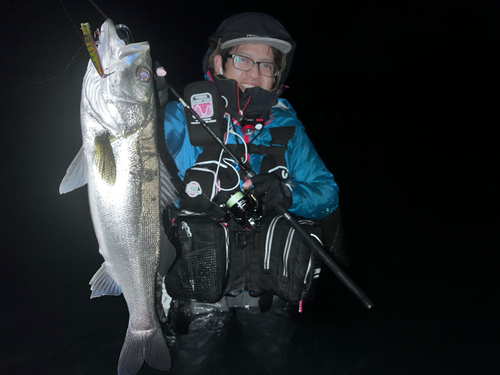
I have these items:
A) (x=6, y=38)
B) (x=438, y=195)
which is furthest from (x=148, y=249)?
(x=438, y=195)

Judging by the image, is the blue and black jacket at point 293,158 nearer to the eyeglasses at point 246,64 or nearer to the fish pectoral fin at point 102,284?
the eyeglasses at point 246,64

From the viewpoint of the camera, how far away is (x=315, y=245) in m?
2.32

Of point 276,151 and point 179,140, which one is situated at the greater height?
point 179,140

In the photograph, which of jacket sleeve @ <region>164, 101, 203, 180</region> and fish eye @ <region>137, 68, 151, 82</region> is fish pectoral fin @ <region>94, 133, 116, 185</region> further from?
jacket sleeve @ <region>164, 101, 203, 180</region>

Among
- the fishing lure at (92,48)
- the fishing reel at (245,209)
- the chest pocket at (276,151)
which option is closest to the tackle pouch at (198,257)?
the fishing reel at (245,209)

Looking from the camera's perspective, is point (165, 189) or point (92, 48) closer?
point (92, 48)

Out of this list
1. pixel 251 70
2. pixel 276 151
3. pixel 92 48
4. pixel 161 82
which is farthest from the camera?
pixel 251 70

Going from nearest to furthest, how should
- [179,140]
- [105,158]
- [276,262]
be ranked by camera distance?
1. [105,158]
2. [276,262]
3. [179,140]

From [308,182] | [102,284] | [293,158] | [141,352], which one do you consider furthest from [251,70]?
[141,352]

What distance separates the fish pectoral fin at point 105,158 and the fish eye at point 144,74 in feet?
1.18

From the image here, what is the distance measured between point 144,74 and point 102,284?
4.12ft

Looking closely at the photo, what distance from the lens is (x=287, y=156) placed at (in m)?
2.98

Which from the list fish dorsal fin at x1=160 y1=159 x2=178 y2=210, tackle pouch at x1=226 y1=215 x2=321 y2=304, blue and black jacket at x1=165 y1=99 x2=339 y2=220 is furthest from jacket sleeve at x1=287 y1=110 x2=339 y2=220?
fish dorsal fin at x1=160 y1=159 x2=178 y2=210

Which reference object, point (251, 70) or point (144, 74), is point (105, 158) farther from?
point (251, 70)
